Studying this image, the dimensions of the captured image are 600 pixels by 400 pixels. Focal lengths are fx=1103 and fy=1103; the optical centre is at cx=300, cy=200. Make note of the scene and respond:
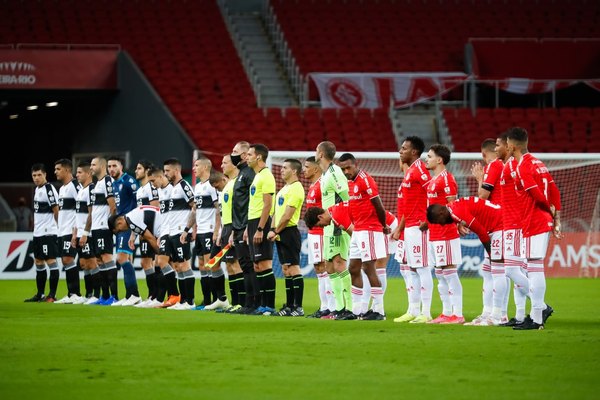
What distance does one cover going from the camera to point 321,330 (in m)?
12.0

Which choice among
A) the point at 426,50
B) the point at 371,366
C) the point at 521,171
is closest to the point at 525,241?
the point at 521,171

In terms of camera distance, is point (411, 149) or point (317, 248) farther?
point (317, 248)

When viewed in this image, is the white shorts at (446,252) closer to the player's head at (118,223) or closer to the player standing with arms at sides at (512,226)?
the player standing with arms at sides at (512,226)

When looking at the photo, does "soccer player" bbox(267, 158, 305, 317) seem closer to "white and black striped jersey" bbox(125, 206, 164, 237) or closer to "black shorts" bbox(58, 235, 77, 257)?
"white and black striped jersey" bbox(125, 206, 164, 237)

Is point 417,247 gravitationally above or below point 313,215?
below

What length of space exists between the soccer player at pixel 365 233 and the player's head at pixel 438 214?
2.81 ft

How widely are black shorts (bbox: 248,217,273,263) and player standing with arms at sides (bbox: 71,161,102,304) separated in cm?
391

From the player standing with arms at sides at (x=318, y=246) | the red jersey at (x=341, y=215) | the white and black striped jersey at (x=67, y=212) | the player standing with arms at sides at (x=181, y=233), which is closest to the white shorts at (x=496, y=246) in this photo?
the red jersey at (x=341, y=215)

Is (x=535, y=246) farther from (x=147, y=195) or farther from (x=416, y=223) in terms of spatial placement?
(x=147, y=195)

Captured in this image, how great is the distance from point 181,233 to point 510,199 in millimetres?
5898

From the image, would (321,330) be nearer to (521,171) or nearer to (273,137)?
(521,171)

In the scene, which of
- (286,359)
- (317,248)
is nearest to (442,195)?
(317,248)

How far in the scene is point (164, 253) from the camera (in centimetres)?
1672

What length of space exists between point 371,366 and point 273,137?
71.1 ft
